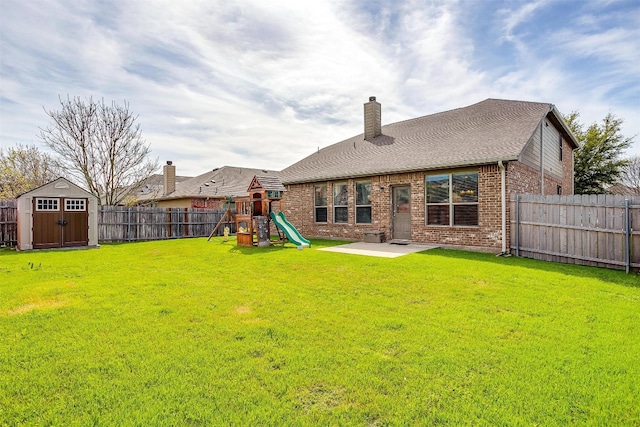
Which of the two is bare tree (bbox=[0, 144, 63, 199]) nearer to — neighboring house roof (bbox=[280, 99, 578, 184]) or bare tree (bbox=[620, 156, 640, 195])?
neighboring house roof (bbox=[280, 99, 578, 184])

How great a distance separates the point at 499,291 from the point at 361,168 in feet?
26.3

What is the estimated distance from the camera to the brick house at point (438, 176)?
9.85m

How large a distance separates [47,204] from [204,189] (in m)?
13.3

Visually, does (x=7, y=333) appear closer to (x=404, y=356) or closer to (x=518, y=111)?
(x=404, y=356)

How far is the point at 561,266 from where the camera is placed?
7762 millimetres

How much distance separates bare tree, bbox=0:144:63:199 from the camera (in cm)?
1945

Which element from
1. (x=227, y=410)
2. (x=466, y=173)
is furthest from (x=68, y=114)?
(x=227, y=410)

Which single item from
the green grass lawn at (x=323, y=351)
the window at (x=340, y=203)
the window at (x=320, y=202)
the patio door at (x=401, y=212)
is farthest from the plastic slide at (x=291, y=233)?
the green grass lawn at (x=323, y=351)

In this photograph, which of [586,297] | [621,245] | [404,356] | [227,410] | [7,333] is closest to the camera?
[227,410]

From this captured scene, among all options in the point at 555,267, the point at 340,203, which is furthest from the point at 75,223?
the point at 555,267

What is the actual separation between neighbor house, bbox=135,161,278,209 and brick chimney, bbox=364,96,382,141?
11.6 metres

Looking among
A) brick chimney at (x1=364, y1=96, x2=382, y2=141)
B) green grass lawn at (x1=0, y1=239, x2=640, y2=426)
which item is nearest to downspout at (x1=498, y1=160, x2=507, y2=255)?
green grass lawn at (x1=0, y1=239, x2=640, y2=426)

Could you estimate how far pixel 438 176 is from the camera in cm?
1088

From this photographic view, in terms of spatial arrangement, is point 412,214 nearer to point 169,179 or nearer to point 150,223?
point 150,223
